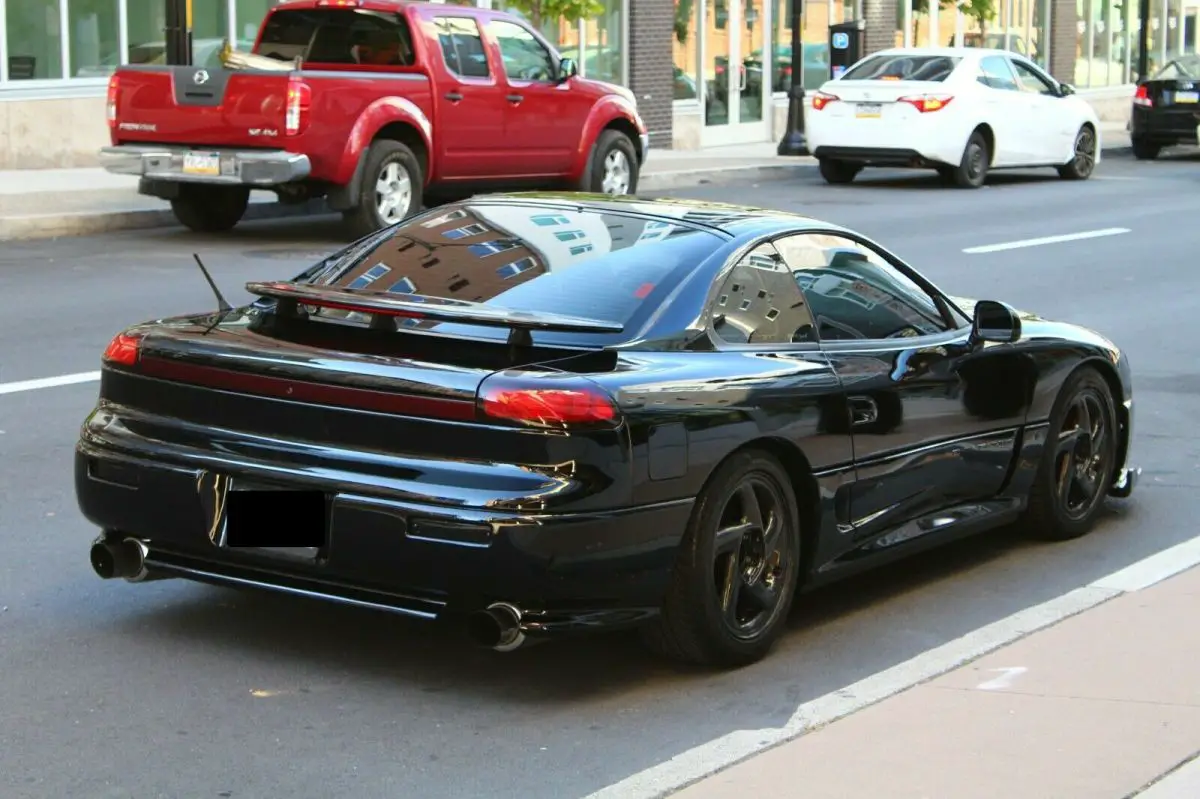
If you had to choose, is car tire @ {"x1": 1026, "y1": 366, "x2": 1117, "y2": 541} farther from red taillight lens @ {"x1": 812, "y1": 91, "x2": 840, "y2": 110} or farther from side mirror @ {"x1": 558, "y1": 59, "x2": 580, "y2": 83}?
red taillight lens @ {"x1": 812, "y1": 91, "x2": 840, "y2": 110}

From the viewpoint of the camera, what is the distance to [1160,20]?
48438 millimetres

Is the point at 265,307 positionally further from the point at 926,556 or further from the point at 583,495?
the point at 926,556

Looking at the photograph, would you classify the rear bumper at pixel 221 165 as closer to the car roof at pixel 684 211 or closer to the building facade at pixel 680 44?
the building facade at pixel 680 44

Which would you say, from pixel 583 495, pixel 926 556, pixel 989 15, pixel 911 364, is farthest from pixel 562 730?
pixel 989 15

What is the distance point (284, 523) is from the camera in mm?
5562

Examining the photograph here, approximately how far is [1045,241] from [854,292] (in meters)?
12.2

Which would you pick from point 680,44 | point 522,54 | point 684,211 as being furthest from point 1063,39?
point 684,211

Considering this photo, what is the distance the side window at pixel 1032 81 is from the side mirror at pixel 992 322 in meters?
19.2

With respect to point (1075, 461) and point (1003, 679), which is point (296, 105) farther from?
point (1003, 679)

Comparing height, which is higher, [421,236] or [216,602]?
[421,236]

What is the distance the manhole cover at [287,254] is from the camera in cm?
1592

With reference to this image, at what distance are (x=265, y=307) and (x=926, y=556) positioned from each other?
2723mm

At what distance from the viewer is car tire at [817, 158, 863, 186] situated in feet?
83.2

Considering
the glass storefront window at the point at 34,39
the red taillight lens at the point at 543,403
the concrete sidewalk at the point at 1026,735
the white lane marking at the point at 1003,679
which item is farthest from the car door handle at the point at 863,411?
the glass storefront window at the point at 34,39
